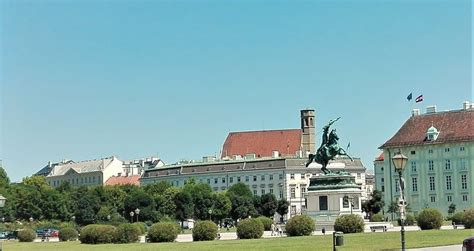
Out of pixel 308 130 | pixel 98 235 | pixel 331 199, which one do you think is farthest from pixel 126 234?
pixel 308 130

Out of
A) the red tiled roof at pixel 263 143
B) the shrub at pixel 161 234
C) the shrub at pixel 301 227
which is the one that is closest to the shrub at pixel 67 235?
the shrub at pixel 161 234

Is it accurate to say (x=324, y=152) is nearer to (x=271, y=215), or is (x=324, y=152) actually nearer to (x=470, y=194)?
(x=470, y=194)

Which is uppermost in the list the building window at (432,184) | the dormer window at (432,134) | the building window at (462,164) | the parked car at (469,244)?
the dormer window at (432,134)

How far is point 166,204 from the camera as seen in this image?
136250 millimetres

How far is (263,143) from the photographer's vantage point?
191250mm

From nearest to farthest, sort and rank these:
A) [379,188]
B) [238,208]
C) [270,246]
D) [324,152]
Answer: [270,246]
[324,152]
[238,208]
[379,188]

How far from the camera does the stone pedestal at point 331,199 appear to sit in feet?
216

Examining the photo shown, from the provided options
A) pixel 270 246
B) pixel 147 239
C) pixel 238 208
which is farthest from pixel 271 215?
pixel 270 246

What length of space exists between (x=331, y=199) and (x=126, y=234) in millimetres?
17120

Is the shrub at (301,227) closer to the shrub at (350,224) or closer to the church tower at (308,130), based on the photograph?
the shrub at (350,224)

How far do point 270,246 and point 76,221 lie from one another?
92.2 meters

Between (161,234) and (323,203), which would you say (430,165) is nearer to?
(323,203)

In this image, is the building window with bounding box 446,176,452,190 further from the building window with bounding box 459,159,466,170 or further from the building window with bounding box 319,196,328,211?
the building window with bounding box 319,196,328,211

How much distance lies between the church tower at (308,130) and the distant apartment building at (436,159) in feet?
213
